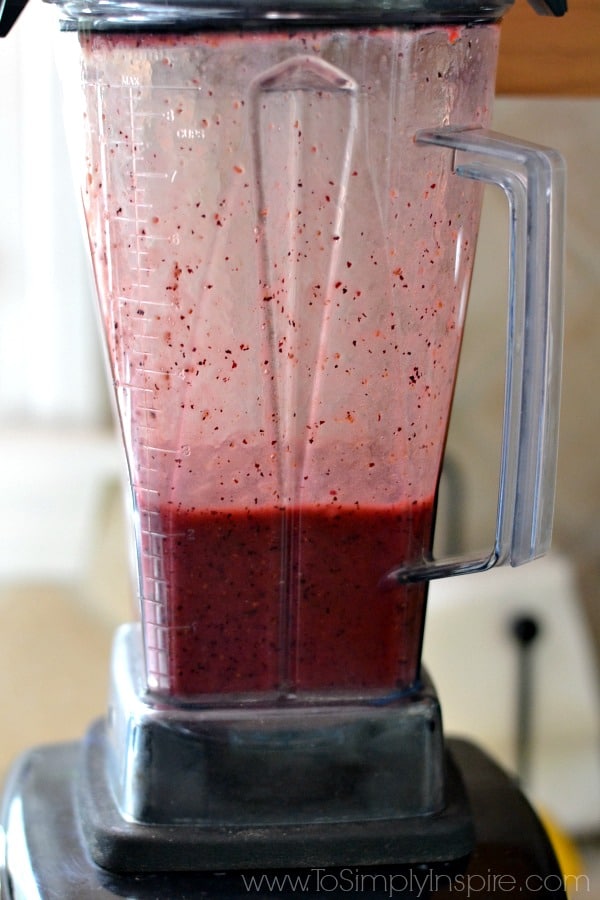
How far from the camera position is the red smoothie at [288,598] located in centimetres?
53

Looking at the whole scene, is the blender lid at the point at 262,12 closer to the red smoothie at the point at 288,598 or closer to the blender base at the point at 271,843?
the red smoothie at the point at 288,598

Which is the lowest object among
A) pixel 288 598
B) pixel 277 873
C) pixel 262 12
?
pixel 277 873

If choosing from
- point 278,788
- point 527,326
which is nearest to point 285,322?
point 527,326

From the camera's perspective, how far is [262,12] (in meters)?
0.45

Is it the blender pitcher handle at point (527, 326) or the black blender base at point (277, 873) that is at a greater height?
the blender pitcher handle at point (527, 326)

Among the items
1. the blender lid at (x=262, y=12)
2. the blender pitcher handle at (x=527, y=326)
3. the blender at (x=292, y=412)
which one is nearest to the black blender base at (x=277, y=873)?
the blender at (x=292, y=412)

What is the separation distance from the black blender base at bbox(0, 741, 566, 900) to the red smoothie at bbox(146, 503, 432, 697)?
86mm

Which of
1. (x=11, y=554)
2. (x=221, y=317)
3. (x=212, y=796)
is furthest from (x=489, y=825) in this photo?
(x=11, y=554)

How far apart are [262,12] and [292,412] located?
0.17 m

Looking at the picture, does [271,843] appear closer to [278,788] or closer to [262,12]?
[278,788]

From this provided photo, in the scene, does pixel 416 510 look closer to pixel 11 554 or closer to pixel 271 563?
pixel 271 563

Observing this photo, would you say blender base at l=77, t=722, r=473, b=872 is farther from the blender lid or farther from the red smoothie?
the blender lid

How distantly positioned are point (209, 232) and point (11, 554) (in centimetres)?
79

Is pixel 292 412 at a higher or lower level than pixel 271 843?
higher
